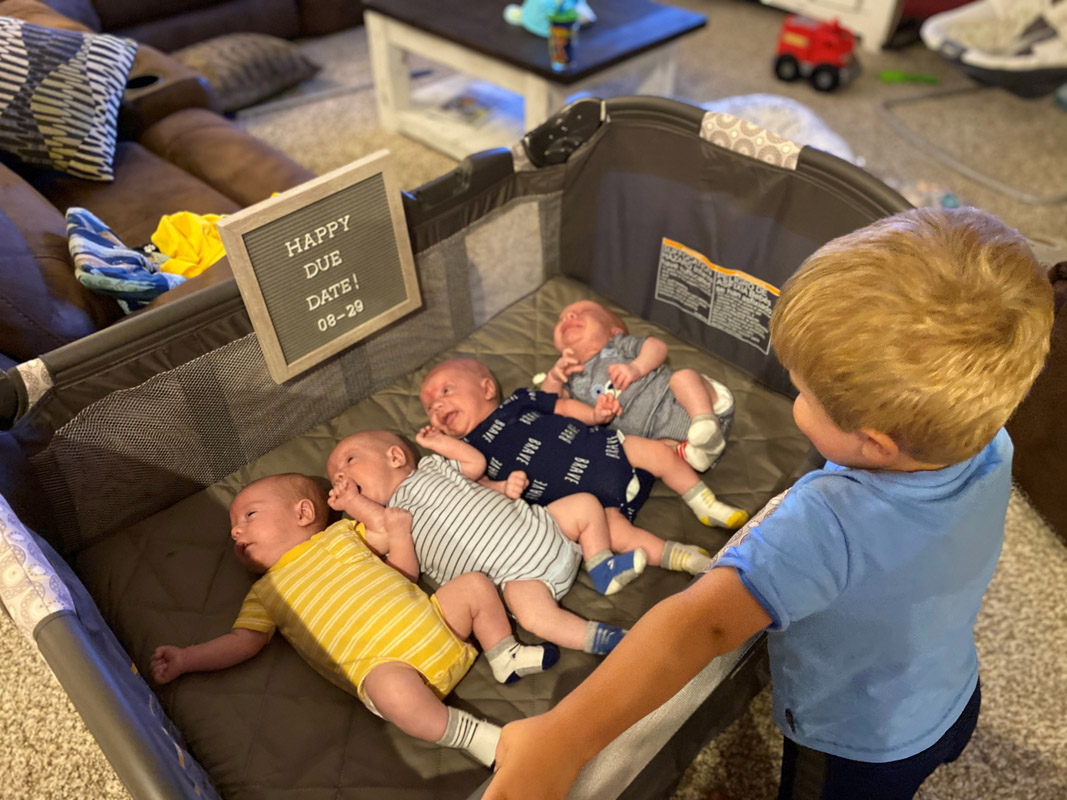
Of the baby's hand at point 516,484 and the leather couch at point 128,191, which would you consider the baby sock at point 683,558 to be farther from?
the leather couch at point 128,191

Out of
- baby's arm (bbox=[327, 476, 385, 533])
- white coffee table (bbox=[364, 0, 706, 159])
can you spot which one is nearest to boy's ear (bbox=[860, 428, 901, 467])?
baby's arm (bbox=[327, 476, 385, 533])

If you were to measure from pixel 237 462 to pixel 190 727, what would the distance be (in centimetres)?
42

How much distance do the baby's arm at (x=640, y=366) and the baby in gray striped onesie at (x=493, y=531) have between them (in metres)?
0.26

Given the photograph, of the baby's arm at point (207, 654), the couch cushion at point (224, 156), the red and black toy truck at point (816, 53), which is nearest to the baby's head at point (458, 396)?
the baby's arm at point (207, 654)

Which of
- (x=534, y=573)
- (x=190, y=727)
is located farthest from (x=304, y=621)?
(x=534, y=573)

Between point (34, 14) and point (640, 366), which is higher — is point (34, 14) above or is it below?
above

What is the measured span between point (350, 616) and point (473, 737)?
0.74 ft

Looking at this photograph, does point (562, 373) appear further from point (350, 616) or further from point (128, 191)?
point (128, 191)

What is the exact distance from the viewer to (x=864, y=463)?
69 centimetres

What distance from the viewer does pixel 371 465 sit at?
1.22 meters

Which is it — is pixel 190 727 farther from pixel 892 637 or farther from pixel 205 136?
pixel 205 136

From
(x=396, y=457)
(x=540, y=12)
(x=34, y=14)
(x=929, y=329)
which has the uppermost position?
(x=929, y=329)

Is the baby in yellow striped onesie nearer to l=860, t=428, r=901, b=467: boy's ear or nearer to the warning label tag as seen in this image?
l=860, t=428, r=901, b=467: boy's ear

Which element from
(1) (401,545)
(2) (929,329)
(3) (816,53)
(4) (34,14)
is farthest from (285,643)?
(3) (816,53)
